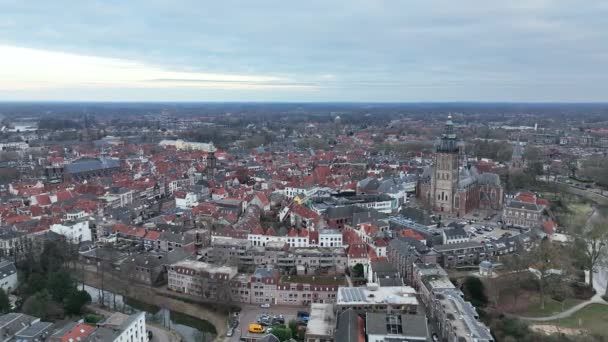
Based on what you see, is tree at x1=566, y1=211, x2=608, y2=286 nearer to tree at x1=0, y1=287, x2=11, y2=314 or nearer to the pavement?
the pavement

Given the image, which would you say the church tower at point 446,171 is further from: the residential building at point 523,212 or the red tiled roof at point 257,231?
the red tiled roof at point 257,231

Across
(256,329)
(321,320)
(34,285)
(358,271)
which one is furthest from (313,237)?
(34,285)

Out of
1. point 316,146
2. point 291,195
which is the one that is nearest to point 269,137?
point 316,146

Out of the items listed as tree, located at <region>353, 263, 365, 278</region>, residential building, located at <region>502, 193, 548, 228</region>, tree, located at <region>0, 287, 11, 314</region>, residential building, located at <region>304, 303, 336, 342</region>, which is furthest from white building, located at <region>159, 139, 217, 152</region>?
residential building, located at <region>304, 303, 336, 342</region>

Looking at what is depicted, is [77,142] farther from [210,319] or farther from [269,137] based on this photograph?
[210,319]

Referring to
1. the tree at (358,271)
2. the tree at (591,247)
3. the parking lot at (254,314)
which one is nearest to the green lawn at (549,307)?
the tree at (591,247)

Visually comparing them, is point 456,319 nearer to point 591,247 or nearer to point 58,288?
point 591,247
